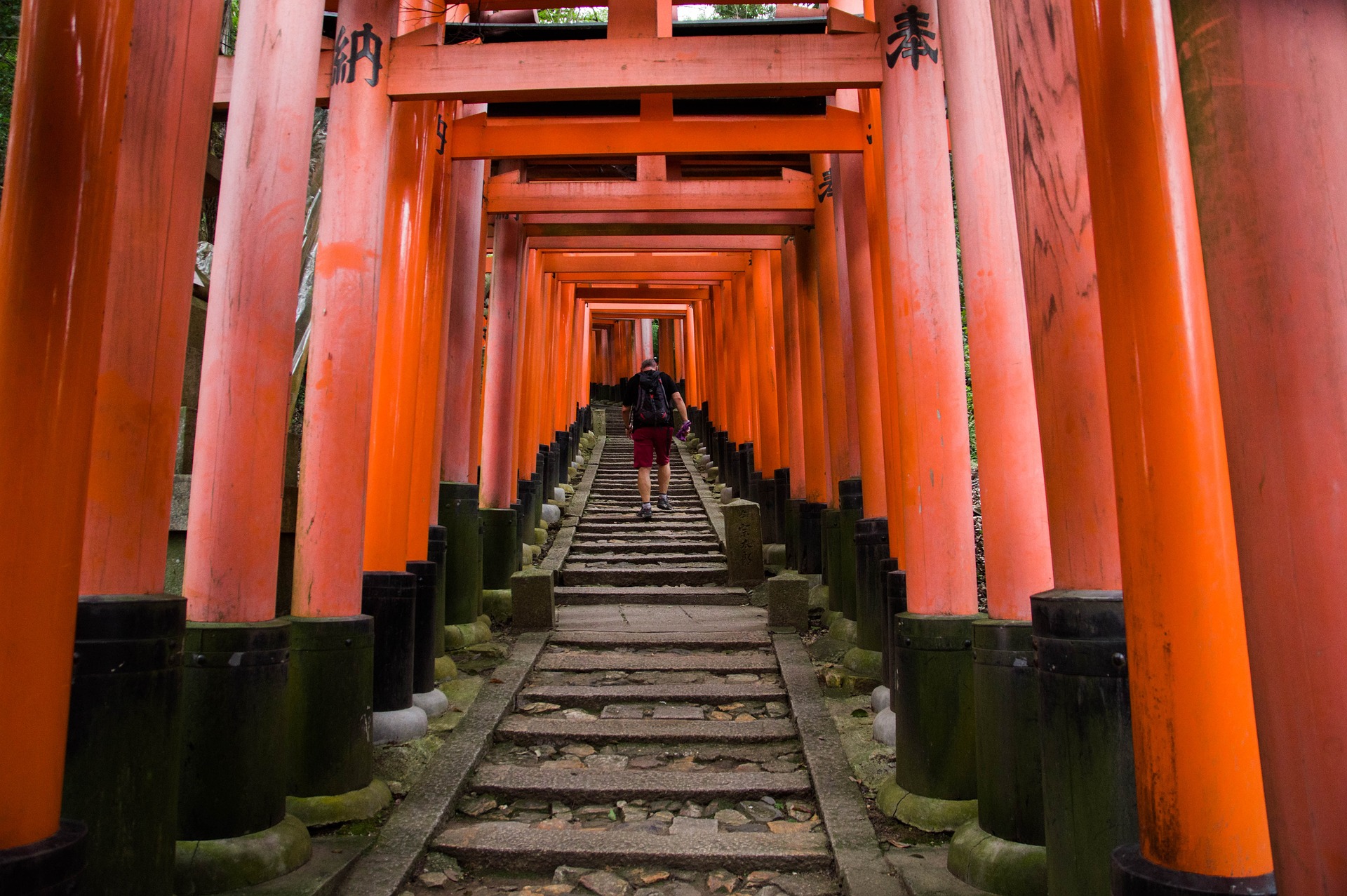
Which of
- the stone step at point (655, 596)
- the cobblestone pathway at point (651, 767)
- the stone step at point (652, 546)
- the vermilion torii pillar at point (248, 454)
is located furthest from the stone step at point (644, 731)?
the stone step at point (652, 546)

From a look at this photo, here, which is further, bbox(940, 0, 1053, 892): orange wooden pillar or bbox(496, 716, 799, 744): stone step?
bbox(496, 716, 799, 744): stone step

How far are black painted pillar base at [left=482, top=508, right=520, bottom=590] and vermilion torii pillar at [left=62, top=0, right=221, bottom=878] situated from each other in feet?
16.6

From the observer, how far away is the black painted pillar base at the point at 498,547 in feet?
25.2

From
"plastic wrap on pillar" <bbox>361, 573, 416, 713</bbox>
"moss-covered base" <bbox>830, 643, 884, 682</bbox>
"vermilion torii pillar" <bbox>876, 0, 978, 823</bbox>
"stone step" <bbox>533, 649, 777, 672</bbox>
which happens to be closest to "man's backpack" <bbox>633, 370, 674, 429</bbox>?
"stone step" <bbox>533, 649, 777, 672</bbox>

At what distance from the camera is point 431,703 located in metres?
4.85

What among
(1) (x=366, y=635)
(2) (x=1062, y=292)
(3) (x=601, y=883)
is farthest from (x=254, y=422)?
(2) (x=1062, y=292)

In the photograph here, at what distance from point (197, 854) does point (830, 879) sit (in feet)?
7.22

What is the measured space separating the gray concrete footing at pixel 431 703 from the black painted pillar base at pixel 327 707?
1.02m

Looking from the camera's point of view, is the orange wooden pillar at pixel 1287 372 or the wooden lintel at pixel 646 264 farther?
the wooden lintel at pixel 646 264

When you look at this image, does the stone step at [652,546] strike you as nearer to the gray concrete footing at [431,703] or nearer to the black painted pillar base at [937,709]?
the gray concrete footing at [431,703]

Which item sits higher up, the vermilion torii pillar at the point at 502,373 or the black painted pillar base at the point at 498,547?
the vermilion torii pillar at the point at 502,373

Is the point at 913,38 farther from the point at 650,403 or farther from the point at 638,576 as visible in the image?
the point at 650,403

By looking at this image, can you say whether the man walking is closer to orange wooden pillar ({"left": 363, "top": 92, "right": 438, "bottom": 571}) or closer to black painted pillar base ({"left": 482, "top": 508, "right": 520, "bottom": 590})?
black painted pillar base ({"left": 482, "top": 508, "right": 520, "bottom": 590})

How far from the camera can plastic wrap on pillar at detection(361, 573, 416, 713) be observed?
14.7 ft
